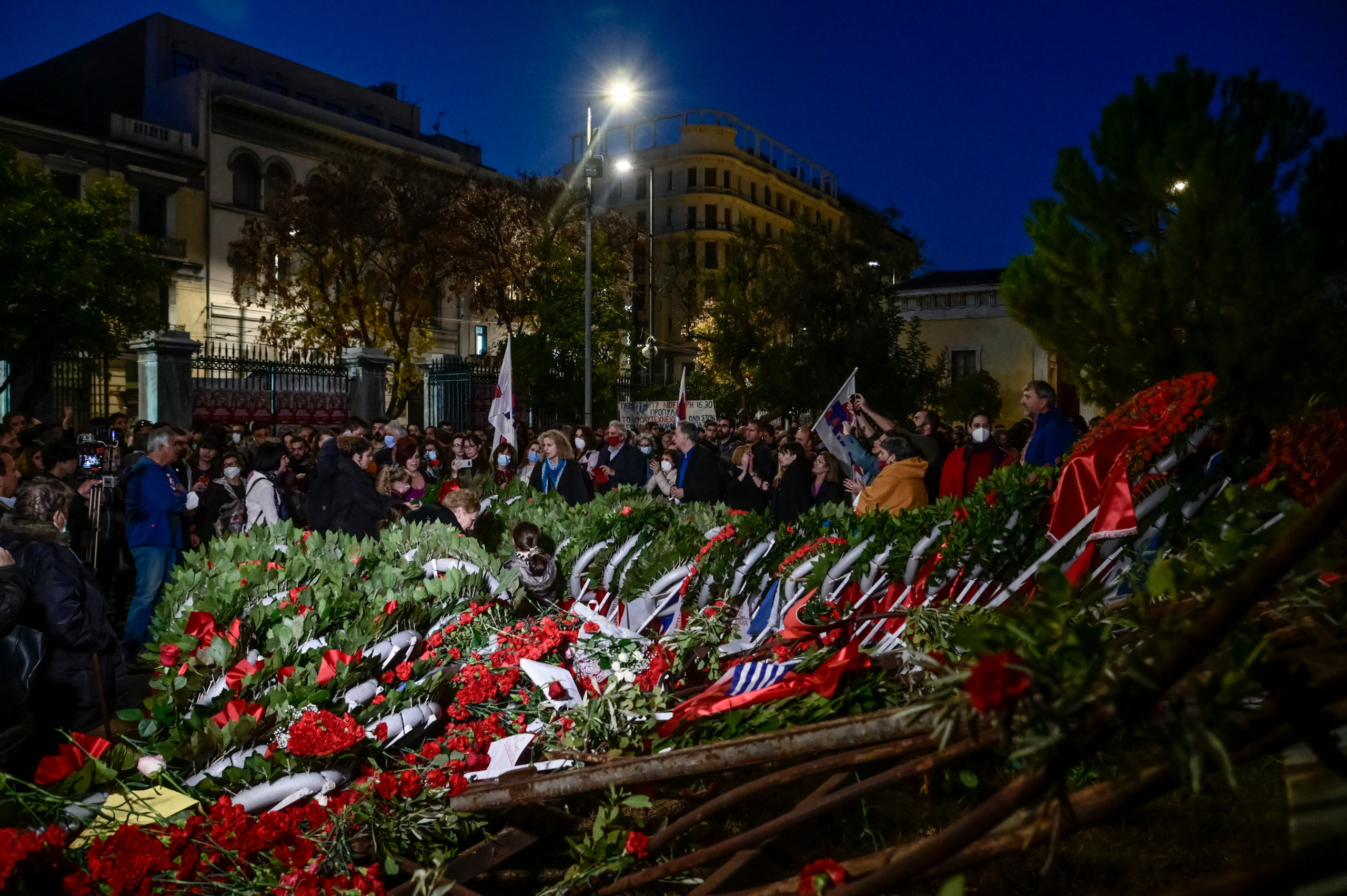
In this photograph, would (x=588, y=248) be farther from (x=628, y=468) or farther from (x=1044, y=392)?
(x=1044, y=392)

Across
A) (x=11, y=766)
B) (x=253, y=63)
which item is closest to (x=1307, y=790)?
(x=11, y=766)

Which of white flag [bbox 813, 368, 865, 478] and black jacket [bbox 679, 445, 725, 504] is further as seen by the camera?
white flag [bbox 813, 368, 865, 478]

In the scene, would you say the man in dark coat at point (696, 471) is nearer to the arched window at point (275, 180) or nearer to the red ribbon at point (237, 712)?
the red ribbon at point (237, 712)

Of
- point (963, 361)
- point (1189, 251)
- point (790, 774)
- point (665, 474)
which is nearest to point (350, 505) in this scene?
point (665, 474)

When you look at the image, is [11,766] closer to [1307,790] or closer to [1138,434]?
[1307,790]

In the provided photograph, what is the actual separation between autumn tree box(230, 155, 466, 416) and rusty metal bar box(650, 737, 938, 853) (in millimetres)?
26962

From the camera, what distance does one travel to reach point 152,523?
24.6ft

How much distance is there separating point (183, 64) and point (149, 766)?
43.2 m

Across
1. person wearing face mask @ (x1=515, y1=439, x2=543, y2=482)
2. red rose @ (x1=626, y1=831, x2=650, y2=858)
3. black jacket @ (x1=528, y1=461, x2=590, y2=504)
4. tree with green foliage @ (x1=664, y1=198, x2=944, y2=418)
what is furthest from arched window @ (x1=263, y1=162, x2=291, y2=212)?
red rose @ (x1=626, y1=831, x2=650, y2=858)

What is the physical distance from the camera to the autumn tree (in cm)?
2920

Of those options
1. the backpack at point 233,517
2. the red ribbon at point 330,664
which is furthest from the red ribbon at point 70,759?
the backpack at point 233,517

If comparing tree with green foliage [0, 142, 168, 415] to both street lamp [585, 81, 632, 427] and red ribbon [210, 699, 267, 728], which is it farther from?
red ribbon [210, 699, 267, 728]

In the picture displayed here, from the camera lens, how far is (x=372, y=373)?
22.9 m

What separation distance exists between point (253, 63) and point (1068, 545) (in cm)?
4488
